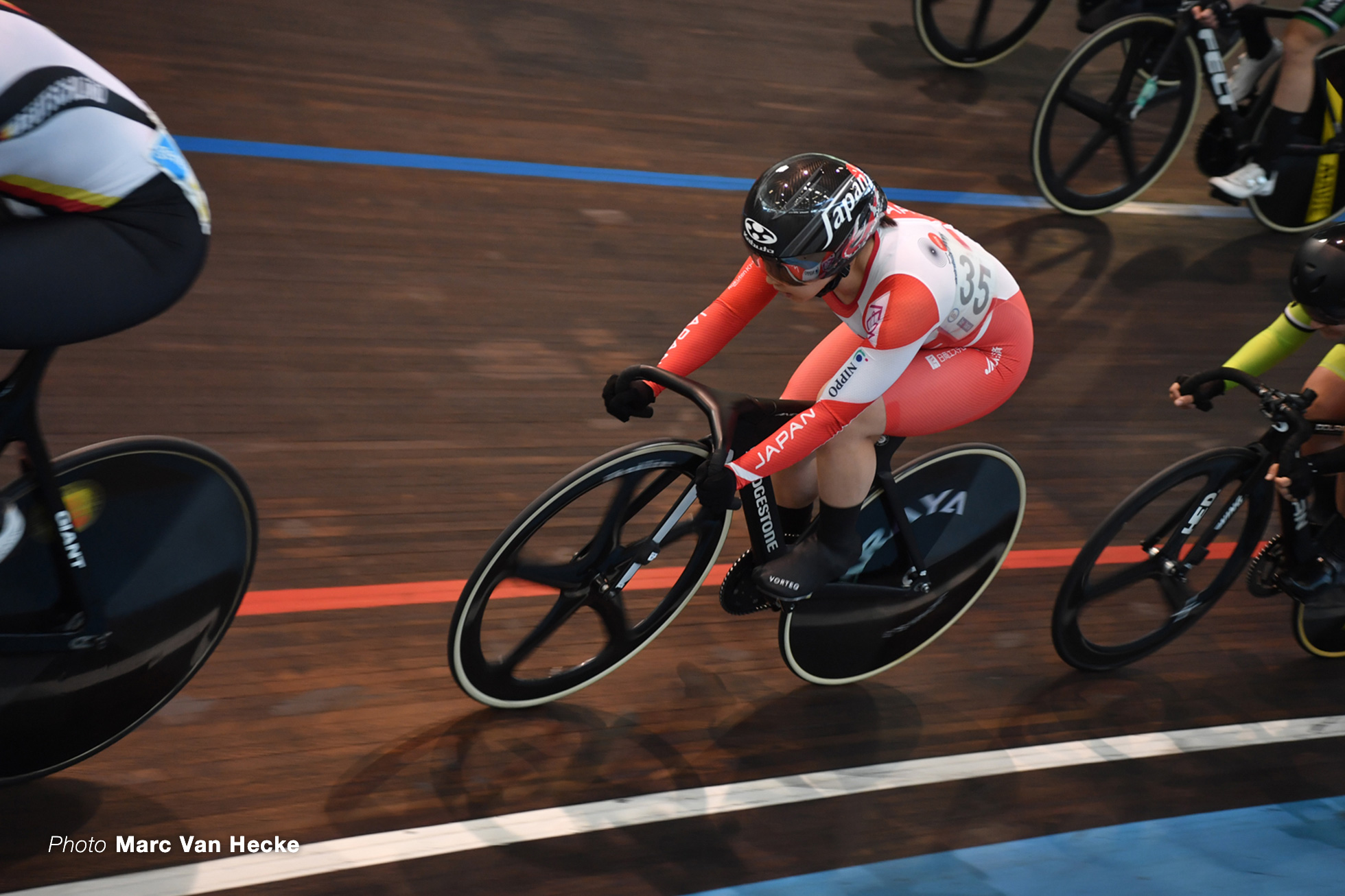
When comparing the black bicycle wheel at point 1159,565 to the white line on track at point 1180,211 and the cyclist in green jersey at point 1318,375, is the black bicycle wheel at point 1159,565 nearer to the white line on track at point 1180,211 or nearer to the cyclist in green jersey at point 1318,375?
the cyclist in green jersey at point 1318,375

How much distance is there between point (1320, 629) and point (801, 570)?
1.96 meters

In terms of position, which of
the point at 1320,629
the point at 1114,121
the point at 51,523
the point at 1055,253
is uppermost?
the point at 1114,121

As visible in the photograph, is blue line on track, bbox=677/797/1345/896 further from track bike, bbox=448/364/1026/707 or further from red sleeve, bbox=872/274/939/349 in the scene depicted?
red sleeve, bbox=872/274/939/349

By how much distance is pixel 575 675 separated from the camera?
287 cm

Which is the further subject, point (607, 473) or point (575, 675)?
point (575, 675)

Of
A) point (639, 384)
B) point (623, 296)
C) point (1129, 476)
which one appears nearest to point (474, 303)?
point (623, 296)

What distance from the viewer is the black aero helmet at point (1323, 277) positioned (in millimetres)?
2729

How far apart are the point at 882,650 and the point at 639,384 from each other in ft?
3.82

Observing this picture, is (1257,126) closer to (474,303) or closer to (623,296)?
(623,296)

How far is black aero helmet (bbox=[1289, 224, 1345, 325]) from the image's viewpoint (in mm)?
2729

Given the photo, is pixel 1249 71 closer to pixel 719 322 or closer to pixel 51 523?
pixel 719 322

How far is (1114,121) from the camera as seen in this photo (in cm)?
535

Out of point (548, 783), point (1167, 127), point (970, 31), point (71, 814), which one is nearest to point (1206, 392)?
point (548, 783)

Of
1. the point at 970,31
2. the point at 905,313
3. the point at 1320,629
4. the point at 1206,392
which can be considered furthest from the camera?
the point at 970,31
